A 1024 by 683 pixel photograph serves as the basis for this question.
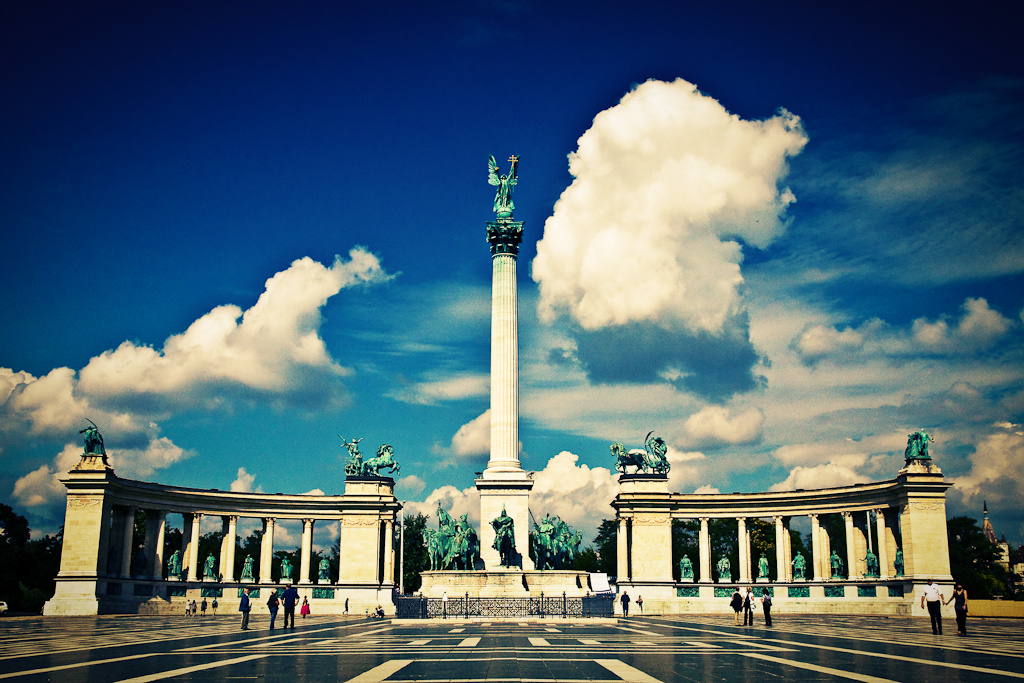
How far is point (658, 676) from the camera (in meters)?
17.9

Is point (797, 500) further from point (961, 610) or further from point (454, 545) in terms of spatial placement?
point (961, 610)

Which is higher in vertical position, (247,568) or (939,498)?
(939,498)

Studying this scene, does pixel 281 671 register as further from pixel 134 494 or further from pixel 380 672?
pixel 134 494

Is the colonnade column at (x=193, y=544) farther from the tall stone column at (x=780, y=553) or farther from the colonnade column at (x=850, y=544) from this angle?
the colonnade column at (x=850, y=544)

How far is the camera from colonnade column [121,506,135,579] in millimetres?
71188

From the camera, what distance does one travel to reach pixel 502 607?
5769 centimetres

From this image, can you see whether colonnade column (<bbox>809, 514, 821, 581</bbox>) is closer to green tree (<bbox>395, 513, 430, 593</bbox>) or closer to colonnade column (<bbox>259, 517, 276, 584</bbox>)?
colonnade column (<bbox>259, 517, 276, 584</bbox>)

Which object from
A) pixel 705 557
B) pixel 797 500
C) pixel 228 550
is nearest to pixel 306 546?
pixel 228 550

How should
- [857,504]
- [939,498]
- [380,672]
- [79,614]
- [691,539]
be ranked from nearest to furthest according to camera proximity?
[380,672] < [79,614] < [939,498] < [857,504] < [691,539]

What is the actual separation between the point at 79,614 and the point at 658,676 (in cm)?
6180

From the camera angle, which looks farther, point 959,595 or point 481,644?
point 959,595

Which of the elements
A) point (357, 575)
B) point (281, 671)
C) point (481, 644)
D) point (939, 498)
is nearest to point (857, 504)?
point (939, 498)

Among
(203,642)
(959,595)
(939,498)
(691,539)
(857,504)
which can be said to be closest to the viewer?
(203,642)

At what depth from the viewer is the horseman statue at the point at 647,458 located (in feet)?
277
